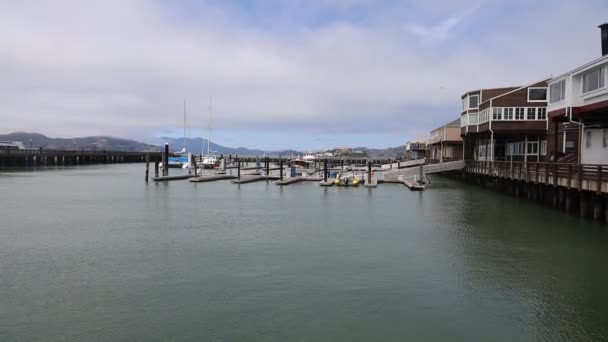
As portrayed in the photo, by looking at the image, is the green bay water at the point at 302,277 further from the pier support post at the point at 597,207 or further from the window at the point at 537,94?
the window at the point at 537,94

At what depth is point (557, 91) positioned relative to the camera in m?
33.2

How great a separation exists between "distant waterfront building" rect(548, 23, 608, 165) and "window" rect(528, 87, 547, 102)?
11.2 metres

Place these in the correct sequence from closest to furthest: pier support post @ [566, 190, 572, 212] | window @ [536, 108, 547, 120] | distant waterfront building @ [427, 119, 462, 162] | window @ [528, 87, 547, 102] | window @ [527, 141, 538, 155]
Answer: pier support post @ [566, 190, 572, 212] < window @ [536, 108, 547, 120] < window @ [528, 87, 547, 102] < window @ [527, 141, 538, 155] < distant waterfront building @ [427, 119, 462, 162]

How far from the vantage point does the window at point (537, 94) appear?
4453 cm

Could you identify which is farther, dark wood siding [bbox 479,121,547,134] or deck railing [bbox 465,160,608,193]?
dark wood siding [bbox 479,121,547,134]

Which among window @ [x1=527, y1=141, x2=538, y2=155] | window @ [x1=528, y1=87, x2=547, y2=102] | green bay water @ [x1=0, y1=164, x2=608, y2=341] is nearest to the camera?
green bay water @ [x1=0, y1=164, x2=608, y2=341]

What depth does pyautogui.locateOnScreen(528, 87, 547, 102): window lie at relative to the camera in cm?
4453

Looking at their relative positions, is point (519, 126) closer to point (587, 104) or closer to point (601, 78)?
point (587, 104)

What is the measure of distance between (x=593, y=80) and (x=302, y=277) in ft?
74.2

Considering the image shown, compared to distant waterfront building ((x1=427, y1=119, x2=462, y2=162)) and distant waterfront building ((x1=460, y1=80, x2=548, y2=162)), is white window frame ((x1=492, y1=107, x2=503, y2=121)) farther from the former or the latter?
distant waterfront building ((x1=427, y1=119, x2=462, y2=162))

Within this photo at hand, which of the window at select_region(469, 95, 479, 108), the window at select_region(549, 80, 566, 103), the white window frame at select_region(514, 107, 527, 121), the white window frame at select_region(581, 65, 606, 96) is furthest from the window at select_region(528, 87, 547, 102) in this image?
the white window frame at select_region(581, 65, 606, 96)

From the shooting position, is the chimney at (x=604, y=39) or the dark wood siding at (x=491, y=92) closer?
the chimney at (x=604, y=39)

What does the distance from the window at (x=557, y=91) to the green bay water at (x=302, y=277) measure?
348 inches

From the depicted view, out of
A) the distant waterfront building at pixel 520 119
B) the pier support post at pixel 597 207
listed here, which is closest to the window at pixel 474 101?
the distant waterfront building at pixel 520 119
